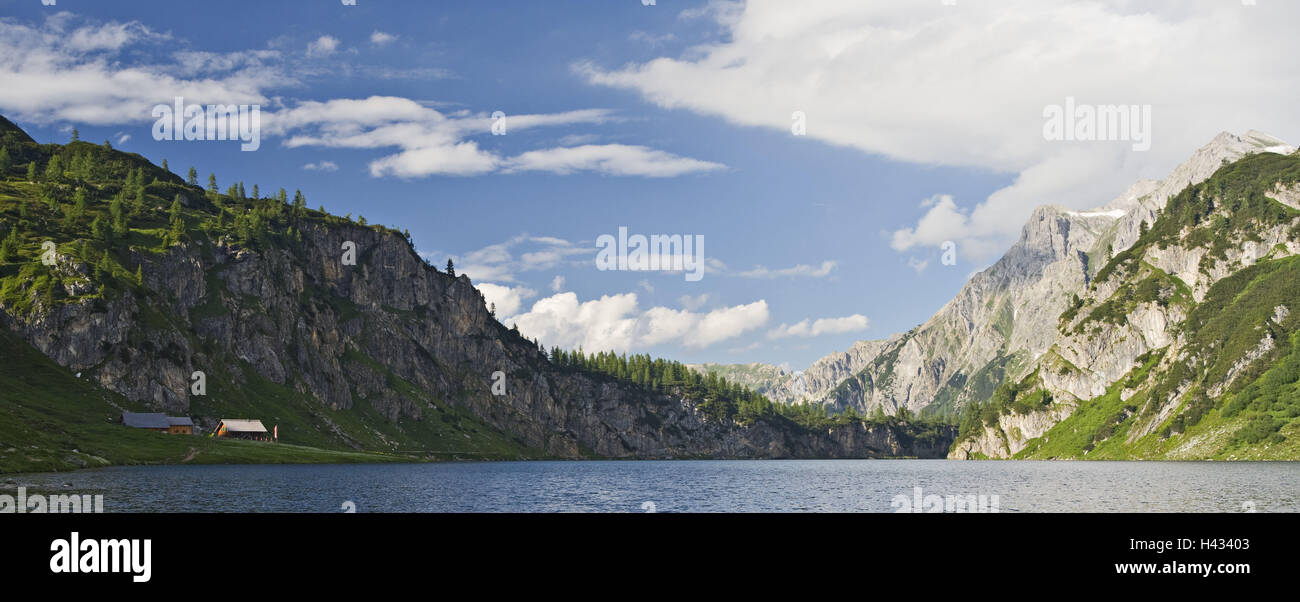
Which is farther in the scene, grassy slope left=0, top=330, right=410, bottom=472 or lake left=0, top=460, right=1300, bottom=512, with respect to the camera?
grassy slope left=0, top=330, right=410, bottom=472

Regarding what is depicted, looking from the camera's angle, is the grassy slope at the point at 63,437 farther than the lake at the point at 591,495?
Yes

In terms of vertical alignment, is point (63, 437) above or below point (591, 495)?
above

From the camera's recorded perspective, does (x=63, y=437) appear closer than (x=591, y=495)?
No

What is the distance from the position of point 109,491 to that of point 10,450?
2011 inches
